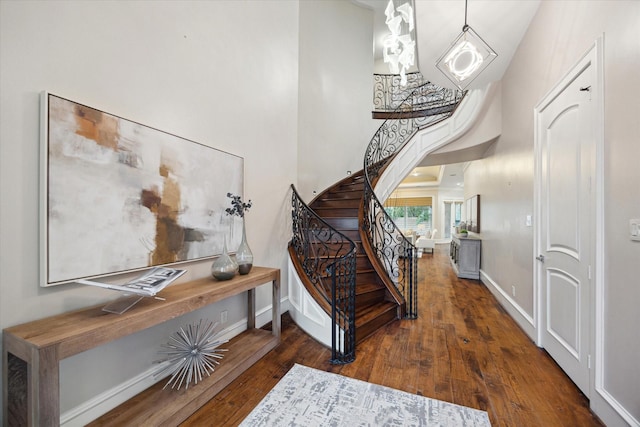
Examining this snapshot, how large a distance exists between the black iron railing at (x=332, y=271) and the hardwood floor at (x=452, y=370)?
21 centimetres

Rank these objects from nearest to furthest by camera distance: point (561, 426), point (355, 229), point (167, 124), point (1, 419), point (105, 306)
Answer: point (1, 419)
point (105, 306)
point (561, 426)
point (167, 124)
point (355, 229)

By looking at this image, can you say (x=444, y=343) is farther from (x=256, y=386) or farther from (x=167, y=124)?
(x=167, y=124)

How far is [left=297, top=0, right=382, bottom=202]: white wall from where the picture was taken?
4.83 metres

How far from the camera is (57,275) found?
1390 mm

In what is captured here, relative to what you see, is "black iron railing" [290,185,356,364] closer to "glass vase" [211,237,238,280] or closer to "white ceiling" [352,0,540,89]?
"glass vase" [211,237,238,280]

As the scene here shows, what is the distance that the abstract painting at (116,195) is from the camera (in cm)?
138

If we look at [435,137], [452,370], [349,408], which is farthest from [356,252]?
[435,137]

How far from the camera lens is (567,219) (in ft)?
6.99

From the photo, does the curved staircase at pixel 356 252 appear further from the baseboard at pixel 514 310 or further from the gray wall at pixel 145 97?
the baseboard at pixel 514 310

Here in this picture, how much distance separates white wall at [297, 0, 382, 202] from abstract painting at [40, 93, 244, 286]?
8.71 feet

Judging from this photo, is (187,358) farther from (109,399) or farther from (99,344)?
(99,344)

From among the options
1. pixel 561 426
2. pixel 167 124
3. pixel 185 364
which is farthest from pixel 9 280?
pixel 561 426

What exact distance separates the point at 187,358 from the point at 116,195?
1.30 metres

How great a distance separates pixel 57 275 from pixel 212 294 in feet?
2.77
